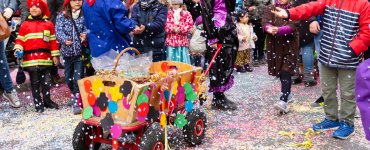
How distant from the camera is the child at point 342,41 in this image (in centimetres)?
483

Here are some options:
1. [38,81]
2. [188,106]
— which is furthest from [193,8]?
[188,106]

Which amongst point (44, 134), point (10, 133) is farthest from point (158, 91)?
point (10, 133)

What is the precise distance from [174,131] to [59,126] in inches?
55.9

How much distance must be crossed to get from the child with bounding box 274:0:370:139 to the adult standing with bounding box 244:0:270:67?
429cm

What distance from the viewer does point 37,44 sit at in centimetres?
628

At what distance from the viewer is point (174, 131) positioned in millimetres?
5227

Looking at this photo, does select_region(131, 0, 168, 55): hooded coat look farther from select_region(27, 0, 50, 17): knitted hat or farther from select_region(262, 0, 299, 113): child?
select_region(262, 0, 299, 113): child

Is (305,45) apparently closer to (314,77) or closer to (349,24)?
(314,77)

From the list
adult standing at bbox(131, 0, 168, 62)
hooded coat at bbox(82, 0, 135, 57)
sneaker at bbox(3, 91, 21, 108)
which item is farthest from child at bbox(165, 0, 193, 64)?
sneaker at bbox(3, 91, 21, 108)

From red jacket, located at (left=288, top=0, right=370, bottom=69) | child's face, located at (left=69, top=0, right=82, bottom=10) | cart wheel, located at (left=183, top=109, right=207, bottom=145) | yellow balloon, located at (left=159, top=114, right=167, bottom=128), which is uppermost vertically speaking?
child's face, located at (left=69, top=0, right=82, bottom=10)

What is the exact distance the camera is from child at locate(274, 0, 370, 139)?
4828 mm

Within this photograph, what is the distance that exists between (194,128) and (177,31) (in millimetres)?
3042

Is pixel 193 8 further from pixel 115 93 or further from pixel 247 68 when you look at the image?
pixel 115 93

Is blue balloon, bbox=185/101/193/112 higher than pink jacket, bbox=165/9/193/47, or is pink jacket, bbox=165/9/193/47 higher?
pink jacket, bbox=165/9/193/47
